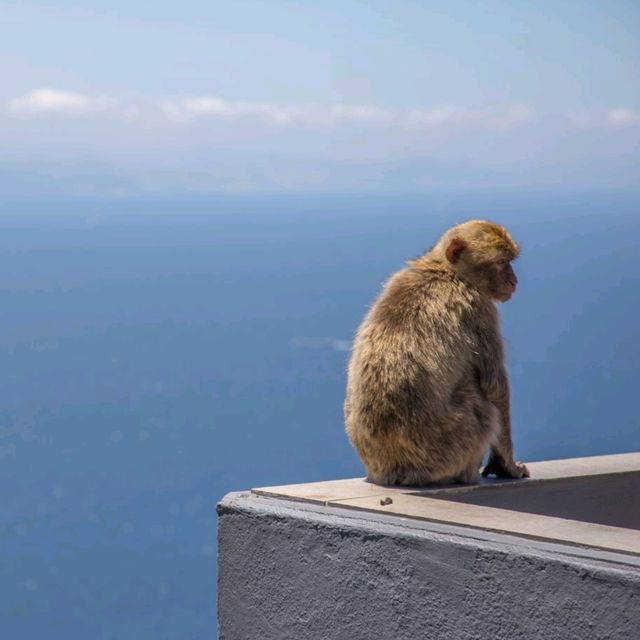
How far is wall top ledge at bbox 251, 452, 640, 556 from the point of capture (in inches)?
128

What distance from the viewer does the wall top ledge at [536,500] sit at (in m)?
3.24

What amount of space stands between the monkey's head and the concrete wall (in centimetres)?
117

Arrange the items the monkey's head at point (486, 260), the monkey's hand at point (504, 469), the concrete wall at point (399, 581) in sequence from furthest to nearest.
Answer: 1. the monkey's head at point (486, 260)
2. the monkey's hand at point (504, 469)
3. the concrete wall at point (399, 581)

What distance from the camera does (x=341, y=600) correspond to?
3490 mm

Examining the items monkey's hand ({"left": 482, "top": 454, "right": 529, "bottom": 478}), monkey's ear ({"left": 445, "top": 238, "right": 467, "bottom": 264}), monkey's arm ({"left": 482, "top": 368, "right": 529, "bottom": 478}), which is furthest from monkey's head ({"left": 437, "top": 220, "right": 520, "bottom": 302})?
monkey's hand ({"left": 482, "top": 454, "right": 529, "bottom": 478})

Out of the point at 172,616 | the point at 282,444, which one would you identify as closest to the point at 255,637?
the point at 172,616

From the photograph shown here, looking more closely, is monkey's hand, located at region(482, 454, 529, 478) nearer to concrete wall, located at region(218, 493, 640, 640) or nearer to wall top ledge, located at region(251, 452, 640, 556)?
wall top ledge, located at region(251, 452, 640, 556)

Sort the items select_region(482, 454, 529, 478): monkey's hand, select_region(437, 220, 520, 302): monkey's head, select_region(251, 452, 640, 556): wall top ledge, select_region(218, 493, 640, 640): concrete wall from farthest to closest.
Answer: select_region(437, 220, 520, 302): monkey's head, select_region(482, 454, 529, 478): monkey's hand, select_region(251, 452, 640, 556): wall top ledge, select_region(218, 493, 640, 640): concrete wall

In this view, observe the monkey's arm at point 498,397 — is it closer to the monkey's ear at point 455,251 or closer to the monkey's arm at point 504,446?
the monkey's arm at point 504,446

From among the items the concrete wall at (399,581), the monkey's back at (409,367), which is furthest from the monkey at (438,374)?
the concrete wall at (399,581)

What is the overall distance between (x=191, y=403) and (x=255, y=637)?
124 feet

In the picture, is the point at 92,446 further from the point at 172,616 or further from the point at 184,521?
the point at 172,616

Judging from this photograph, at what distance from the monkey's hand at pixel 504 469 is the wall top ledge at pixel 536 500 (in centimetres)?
5

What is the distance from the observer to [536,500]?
4.21 m
